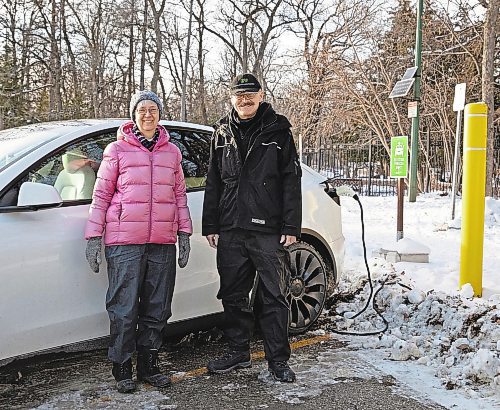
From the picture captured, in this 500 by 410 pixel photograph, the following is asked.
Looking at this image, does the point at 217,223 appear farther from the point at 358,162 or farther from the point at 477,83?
the point at 358,162

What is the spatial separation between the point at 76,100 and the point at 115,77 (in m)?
4.48

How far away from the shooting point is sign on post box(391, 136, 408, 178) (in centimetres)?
759

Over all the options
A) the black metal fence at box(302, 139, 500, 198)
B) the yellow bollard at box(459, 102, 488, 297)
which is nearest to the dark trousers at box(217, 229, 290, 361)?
the yellow bollard at box(459, 102, 488, 297)

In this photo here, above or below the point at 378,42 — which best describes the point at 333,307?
below

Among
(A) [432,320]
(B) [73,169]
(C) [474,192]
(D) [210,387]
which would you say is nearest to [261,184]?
(B) [73,169]

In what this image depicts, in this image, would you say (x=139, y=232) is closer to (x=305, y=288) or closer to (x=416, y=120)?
(x=305, y=288)

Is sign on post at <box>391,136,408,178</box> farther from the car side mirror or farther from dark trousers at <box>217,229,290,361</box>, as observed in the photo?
the car side mirror

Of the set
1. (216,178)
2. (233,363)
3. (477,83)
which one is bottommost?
(233,363)

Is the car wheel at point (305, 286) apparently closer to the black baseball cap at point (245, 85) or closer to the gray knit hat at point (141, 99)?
the black baseball cap at point (245, 85)

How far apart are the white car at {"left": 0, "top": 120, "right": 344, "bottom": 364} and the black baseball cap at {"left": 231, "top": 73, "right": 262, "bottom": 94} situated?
68 cm

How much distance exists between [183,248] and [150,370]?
0.79m

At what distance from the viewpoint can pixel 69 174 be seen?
355cm

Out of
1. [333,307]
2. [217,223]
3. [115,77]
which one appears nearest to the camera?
[217,223]

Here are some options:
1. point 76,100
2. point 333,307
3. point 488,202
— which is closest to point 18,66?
point 76,100
